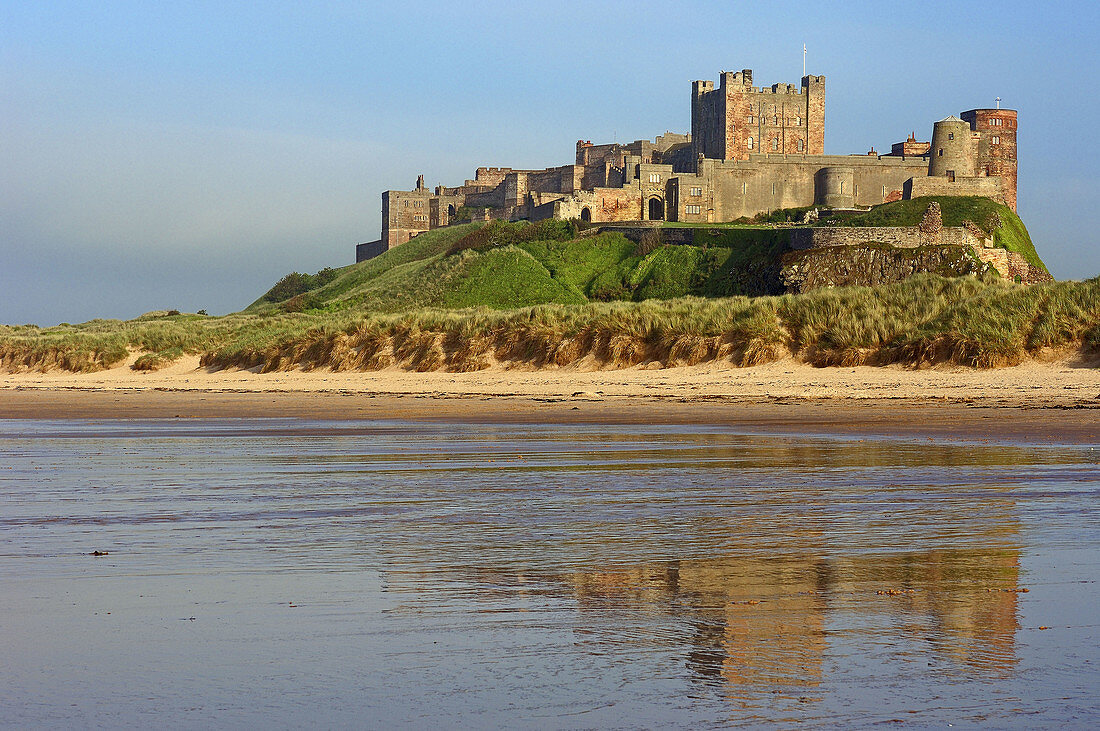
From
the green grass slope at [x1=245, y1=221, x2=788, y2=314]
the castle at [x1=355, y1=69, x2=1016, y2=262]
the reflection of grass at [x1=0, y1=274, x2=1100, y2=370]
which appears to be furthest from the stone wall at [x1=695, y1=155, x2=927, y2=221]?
the reflection of grass at [x1=0, y1=274, x2=1100, y2=370]

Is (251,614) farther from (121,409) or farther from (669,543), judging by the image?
(121,409)

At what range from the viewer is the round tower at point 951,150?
76.8 m

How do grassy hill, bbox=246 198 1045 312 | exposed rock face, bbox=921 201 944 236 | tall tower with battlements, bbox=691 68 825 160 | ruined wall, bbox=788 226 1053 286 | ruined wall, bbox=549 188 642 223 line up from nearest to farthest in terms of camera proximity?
ruined wall, bbox=788 226 1053 286 < exposed rock face, bbox=921 201 944 236 < grassy hill, bbox=246 198 1045 312 < ruined wall, bbox=549 188 642 223 < tall tower with battlements, bbox=691 68 825 160

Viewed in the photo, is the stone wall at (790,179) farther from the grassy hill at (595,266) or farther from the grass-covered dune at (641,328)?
the grass-covered dune at (641,328)

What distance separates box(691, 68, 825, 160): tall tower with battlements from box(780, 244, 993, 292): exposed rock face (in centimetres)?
4090

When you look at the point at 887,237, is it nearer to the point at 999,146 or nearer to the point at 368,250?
the point at 999,146

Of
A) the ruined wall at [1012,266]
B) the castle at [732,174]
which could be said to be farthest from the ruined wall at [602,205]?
the ruined wall at [1012,266]

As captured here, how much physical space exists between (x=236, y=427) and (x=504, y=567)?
35.2 ft

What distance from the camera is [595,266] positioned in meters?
58.9

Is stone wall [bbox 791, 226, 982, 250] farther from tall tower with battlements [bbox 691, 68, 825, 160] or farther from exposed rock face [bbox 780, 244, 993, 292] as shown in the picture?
tall tower with battlements [bbox 691, 68, 825, 160]

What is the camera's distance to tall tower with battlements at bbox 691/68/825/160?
287 ft

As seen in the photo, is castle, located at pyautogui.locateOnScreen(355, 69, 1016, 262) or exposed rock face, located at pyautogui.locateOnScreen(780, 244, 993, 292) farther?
castle, located at pyautogui.locateOnScreen(355, 69, 1016, 262)

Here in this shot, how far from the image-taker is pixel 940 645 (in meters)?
3.71

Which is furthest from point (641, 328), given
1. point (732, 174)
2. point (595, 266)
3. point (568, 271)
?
point (732, 174)
